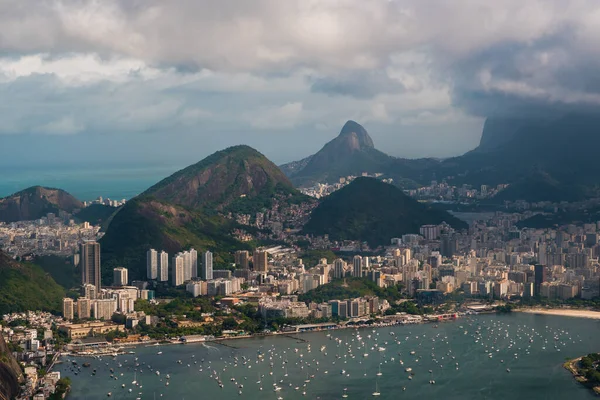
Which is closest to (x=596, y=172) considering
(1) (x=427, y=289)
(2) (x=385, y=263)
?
(2) (x=385, y=263)

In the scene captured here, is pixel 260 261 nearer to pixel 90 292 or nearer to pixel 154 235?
pixel 154 235

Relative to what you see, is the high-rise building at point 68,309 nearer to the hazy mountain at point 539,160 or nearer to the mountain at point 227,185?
the mountain at point 227,185

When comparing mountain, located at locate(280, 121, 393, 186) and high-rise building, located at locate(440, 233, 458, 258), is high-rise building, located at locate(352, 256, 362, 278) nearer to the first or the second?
high-rise building, located at locate(440, 233, 458, 258)

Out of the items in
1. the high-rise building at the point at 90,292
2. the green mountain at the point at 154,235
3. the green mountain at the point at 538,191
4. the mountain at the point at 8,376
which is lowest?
the mountain at the point at 8,376

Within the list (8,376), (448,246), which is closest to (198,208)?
(448,246)

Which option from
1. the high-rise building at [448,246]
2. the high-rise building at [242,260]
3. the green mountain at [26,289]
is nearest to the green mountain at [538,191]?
the high-rise building at [448,246]

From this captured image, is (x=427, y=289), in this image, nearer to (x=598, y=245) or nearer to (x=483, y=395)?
(x=598, y=245)
